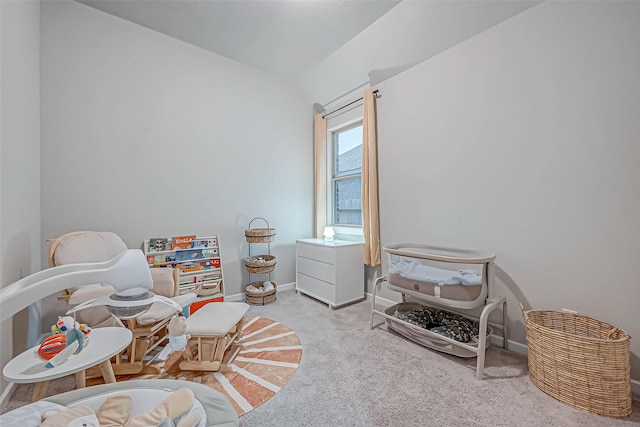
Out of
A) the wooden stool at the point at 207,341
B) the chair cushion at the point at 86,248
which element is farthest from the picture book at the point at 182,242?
the wooden stool at the point at 207,341

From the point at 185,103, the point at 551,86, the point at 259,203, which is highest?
the point at 185,103

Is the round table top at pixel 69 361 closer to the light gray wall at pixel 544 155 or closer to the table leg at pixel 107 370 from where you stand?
the table leg at pixel 107 370

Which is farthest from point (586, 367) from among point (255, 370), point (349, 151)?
point (349, 151)

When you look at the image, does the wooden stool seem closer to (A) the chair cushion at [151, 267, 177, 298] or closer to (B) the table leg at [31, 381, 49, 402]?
(A) the chair cushion at [151, 267, 177, 298]

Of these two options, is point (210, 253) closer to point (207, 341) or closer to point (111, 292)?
point (111, 292)

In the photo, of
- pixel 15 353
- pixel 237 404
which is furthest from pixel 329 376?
pixel 15 353

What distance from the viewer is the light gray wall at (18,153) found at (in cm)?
143

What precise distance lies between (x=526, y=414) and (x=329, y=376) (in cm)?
107

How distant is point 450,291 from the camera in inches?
73.6

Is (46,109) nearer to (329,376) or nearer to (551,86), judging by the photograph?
(329,376)

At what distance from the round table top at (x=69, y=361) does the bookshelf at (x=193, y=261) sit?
1330 mm

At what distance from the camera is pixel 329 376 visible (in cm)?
172

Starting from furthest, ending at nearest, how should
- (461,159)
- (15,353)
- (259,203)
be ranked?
(259,203) < (461,159) < (15,353)

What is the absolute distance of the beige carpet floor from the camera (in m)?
1.36
